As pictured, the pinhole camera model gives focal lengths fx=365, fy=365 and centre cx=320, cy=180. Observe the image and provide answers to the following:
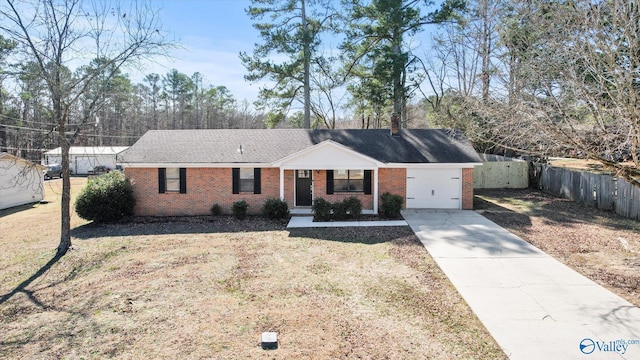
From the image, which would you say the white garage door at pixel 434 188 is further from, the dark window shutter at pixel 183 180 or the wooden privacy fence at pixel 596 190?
the dark window shutter at pixel 183 180

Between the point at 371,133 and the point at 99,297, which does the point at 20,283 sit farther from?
the point at 371,133

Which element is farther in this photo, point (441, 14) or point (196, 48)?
point (441, 14)

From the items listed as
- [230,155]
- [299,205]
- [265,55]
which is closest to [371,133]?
[299,205]

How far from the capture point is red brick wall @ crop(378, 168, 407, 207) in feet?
51.9

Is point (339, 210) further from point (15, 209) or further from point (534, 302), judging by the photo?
point (15, 209)

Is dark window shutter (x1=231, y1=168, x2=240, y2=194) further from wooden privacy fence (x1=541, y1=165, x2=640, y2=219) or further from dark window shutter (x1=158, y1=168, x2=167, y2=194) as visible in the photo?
wooden privacy fence (x1=541, y1=165, x2=640, y2=219)

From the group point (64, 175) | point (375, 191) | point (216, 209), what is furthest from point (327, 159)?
point (64, 175)

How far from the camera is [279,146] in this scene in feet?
55.6

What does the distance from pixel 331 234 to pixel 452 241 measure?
3802 mm

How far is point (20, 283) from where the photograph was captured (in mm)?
8750

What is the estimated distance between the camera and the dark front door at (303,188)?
15.9 meters

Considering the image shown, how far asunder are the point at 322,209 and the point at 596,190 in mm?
11830

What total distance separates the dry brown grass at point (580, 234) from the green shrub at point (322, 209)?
624 centimetres

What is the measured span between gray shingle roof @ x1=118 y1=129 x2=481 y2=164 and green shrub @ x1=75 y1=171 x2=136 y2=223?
3.62 feet
